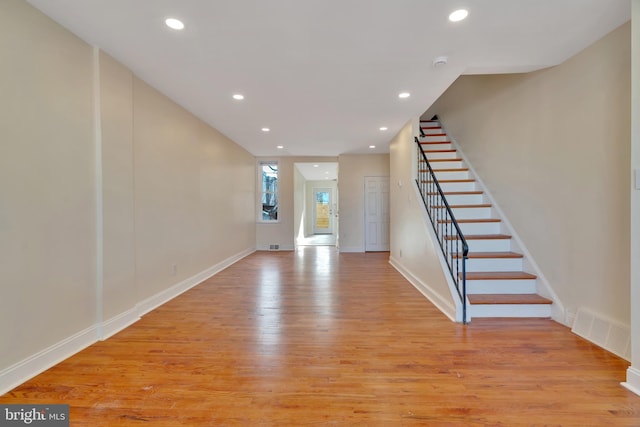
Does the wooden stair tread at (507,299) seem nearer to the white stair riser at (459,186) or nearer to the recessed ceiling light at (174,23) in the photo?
the white stair riser at (459,186)

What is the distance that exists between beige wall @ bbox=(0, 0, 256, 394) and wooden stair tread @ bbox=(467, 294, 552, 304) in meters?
3.49

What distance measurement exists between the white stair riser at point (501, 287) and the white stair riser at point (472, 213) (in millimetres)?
1132

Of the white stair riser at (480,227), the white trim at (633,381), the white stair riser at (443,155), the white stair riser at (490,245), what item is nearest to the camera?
the white trim at (633,381)

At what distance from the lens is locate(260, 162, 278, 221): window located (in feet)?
24.6

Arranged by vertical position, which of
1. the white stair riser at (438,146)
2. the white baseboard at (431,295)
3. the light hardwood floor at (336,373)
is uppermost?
the white stair riser at (438,146)

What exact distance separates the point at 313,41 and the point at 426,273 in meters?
2.98

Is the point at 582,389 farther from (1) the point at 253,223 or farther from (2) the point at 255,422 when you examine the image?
(1) the point at 253,223

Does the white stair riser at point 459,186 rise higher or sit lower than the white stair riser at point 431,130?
lower

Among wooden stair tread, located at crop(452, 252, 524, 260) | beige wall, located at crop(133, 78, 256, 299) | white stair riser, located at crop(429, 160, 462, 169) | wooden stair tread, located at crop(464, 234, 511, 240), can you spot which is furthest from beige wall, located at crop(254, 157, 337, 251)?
wooden stair tread, located at crop(452, 252, 524, 260)

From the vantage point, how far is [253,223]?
7223 mm

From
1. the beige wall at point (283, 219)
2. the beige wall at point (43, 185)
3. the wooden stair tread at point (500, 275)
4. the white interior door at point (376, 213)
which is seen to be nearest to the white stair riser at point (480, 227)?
the wooden stair tread at point (500, 275)

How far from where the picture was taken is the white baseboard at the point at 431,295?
2.83 m

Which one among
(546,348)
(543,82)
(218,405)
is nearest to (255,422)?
(218,405)

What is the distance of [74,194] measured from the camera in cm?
212
